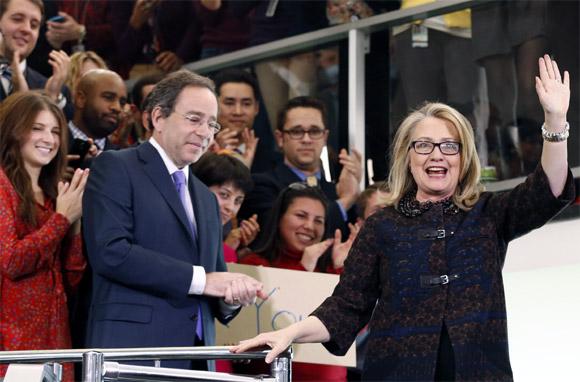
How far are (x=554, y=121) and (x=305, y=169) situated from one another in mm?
2696

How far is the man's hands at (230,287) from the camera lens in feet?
13.8

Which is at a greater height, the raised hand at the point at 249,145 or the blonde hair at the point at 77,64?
the blonde hair at the point at 77,64

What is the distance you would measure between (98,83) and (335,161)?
129 cm

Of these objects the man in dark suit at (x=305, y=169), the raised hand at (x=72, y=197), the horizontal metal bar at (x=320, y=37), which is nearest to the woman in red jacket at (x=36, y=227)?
the raised hand at (x=72, y=197)

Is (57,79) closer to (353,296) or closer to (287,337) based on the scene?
(353,296)

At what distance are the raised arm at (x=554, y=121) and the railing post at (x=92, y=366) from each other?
142 cm

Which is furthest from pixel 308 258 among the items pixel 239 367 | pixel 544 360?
pixel 544 360

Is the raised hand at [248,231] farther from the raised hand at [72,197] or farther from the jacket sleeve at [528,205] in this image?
the jacket sleeve at [528,205]

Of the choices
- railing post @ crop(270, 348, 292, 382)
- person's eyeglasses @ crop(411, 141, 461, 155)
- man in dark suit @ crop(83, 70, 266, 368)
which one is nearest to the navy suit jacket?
man in dark suit @ crop(83, 70, 266, 368)

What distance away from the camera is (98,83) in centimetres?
587

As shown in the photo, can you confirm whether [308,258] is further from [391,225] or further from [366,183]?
[391,225]

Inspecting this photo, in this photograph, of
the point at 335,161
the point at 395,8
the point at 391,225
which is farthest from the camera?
the point at 395,8

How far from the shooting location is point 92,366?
3.17 m

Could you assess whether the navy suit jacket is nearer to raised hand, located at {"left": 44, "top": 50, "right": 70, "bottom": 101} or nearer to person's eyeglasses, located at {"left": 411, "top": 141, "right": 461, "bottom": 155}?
person's eyeglasses, located at {"left": 411, "top": 141, "right": 461, "bottom": 155}
